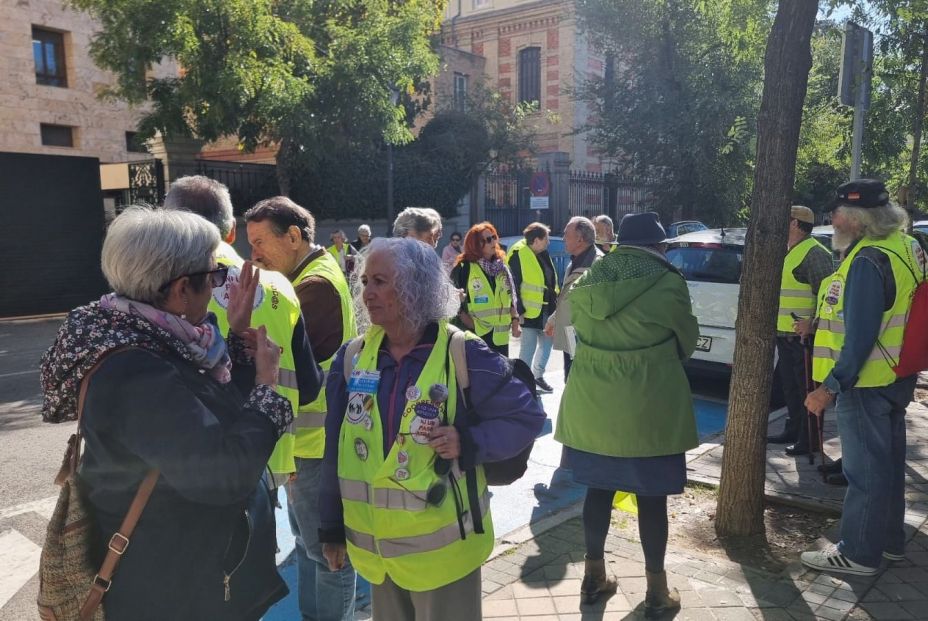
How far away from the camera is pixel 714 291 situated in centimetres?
780

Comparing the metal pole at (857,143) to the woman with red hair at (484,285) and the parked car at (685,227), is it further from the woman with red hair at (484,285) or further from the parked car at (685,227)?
the parked car at (685,227)

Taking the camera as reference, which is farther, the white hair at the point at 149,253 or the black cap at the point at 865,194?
the black cap at the point at 865,194

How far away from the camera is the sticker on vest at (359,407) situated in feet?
7.54

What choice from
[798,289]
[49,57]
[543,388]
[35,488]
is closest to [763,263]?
[798,289]

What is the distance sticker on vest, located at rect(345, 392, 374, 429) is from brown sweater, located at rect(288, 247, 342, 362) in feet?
2.74

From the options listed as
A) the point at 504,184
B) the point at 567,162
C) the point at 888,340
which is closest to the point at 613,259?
the point at 888,340

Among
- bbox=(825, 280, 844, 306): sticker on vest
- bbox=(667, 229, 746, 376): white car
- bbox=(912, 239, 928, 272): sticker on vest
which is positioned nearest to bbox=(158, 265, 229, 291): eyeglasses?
bbox=(912, 239, 928, 272): sticker on vest

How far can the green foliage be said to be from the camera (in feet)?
67.4

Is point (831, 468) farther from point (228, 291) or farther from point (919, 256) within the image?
point (228, 291)

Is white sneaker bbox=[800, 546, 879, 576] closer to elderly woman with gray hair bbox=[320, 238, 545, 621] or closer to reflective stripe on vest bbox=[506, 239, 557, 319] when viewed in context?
elderly woman with gray hair bbox=[320, 238, 545, 621]

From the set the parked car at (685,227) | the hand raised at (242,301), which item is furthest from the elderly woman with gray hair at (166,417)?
the parked car at (685,227)

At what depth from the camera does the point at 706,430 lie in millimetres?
6762

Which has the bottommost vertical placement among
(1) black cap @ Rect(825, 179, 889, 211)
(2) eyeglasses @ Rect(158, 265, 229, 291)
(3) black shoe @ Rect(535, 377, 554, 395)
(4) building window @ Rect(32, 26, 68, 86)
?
(3) black shoe @ Rect(535, 377, 554, 395)

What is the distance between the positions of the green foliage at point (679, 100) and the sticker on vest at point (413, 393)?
741 inches
